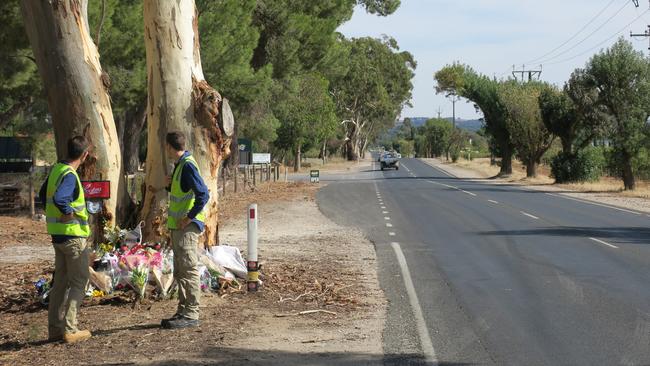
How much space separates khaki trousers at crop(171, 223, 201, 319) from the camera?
808 cm

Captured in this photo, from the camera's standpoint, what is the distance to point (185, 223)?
316 inches

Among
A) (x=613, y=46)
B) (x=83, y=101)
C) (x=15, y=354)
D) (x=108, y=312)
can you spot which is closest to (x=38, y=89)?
(x=83, y=101)

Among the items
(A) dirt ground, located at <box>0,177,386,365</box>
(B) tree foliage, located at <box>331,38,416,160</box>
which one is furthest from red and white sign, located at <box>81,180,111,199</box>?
(B) tree foliage, located at <box>331,38,416,160</box>

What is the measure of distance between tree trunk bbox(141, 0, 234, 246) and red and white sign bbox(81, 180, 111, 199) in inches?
37.2

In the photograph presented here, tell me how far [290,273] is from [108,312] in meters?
3.36

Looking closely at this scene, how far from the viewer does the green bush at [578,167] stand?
48.6 meters

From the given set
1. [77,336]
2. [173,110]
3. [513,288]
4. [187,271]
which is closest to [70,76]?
[173,110]

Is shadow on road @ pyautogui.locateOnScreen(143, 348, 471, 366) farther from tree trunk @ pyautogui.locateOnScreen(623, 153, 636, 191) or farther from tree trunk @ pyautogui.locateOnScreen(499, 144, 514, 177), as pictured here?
tree trunk @ pyautogui.locateOnScreen(499, 144, 514, 177)

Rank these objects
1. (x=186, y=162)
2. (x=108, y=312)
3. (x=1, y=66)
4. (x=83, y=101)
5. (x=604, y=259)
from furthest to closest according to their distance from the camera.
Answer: (x=1, y=66), (x=604, y=259), (x=83, y=101), (x=108, y=312), (x=186, y=162)

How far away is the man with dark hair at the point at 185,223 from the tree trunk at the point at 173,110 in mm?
2139

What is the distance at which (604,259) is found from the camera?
13.9 metres

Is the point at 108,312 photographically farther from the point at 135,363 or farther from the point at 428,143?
the point at 428,143

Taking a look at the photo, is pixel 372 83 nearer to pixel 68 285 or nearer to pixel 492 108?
pixel 492 108

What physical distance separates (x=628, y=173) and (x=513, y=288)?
32380mm
